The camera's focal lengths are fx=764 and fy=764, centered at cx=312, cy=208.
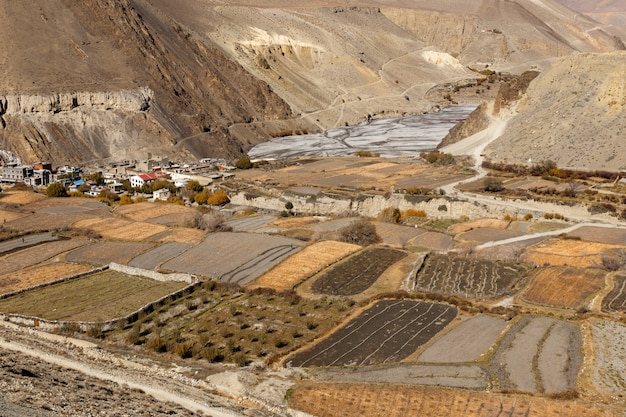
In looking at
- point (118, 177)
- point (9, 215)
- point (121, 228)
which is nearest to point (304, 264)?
point (121, 228)

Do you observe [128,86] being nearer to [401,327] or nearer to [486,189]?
[486,189]

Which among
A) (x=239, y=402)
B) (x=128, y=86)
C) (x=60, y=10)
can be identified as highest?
(x=60, y=10)

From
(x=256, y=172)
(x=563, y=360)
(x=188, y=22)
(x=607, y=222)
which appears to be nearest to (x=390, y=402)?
(x=563, y=360)

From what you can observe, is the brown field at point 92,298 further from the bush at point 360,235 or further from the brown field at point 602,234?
the brown field at point 602,234

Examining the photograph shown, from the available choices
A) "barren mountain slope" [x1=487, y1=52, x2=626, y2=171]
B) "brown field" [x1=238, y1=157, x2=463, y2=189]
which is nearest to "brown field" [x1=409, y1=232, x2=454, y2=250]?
"brown field" [x1=238, y1=157, x2=463, y2=189]

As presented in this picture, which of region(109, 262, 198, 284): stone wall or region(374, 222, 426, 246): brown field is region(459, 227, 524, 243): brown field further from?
region(109, 262, 198, 284): stone wall

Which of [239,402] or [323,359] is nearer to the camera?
[239,402]

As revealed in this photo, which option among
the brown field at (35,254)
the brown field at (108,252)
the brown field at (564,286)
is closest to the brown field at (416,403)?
the brown field at (564,286)
